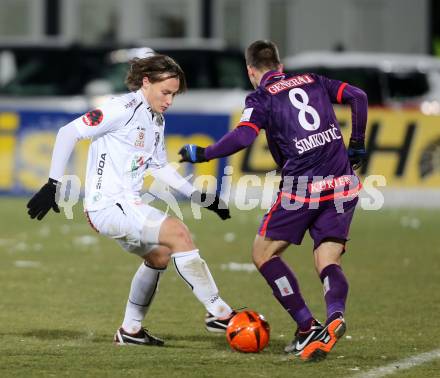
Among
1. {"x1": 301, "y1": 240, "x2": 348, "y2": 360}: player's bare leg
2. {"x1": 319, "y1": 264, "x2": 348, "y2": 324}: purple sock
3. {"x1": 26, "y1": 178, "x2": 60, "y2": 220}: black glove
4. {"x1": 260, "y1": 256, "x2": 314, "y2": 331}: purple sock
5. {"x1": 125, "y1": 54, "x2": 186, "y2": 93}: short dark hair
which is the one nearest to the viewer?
{"x1": 301, "y1": 240, "x2": 348, "y2": 360}: player's bare leg

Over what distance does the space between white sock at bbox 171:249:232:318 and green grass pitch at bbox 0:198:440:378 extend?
0.89 feet

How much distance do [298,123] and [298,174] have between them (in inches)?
12.5

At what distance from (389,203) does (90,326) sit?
9.39m

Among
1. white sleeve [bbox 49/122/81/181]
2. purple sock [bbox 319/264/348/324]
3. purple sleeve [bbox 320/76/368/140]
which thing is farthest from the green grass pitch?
purple sleeve [bbox 320/76/368/140]

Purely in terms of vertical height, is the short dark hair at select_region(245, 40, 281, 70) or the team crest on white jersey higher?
the short dark hair at select_region(245, 40, 281, 70)

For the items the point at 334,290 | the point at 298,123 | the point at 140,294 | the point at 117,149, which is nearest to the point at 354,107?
the point at 298,123

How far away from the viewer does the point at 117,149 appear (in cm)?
793

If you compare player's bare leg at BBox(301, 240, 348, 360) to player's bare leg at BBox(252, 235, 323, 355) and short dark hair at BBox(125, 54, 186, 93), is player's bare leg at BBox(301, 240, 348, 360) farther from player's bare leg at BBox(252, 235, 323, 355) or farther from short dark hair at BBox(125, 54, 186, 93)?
short dark hair at BBox(125, 54, 186, 93)

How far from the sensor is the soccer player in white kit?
7.82m

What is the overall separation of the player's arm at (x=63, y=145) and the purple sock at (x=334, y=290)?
5.07ft

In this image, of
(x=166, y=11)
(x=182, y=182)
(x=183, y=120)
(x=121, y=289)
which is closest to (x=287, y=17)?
(x=166, y=11)

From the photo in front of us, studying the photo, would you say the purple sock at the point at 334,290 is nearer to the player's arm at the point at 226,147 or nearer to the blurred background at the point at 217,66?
the player's arm at the point at 226,147

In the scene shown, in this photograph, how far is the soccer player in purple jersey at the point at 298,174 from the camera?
786 cm

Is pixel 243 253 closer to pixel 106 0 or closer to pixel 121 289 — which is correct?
pixel 121 289
